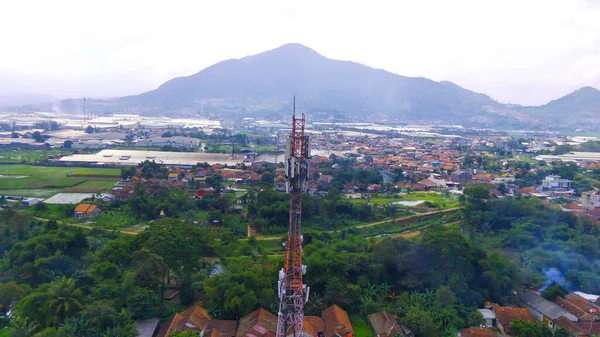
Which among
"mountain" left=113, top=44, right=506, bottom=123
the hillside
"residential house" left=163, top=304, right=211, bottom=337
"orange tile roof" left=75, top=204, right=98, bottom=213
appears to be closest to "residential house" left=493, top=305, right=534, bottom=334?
"residential house" left=163, top=304, right=211, bottom=337

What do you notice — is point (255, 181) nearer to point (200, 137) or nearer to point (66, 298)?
point (66, 298)

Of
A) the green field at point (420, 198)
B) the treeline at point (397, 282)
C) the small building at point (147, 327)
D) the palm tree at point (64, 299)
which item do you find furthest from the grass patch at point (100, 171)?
the small building at point (147, 327)

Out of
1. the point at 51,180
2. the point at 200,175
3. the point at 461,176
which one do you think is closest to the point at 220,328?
the point at 200,175

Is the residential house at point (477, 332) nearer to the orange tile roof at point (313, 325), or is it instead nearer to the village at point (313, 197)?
the village at point (313, 197)

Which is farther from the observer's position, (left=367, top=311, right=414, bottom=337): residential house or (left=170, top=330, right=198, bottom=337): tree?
(left=367, top=311, right=414, bottom=337): residential house

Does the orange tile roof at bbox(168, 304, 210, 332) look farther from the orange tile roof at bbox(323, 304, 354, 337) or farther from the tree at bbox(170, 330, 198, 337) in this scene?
the orange tile roof at bbox(323, 304, 354, 337)

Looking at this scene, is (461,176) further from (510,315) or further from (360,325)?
(360,325)
